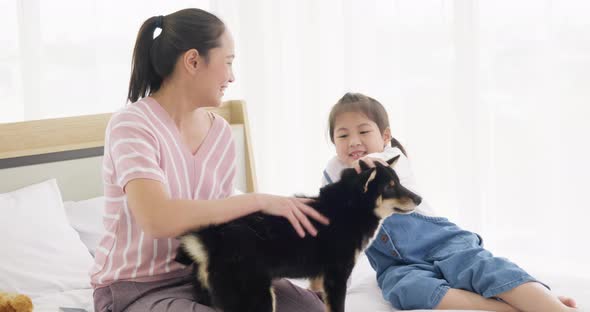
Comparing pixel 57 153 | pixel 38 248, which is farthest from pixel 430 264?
pixel 57 153

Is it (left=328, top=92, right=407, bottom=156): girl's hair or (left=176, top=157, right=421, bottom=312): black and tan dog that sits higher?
(left=328, top=92, right=407, bottom=156): girl's hair

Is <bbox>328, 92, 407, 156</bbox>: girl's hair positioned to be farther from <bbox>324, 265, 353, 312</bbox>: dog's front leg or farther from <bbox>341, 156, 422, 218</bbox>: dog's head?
<bbox>324, 265, 353, 312</bbox>: dog's front leg

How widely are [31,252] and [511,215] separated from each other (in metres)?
2.07

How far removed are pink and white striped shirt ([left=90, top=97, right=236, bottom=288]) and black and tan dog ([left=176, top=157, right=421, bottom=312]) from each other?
0.34ft

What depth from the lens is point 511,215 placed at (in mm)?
3391

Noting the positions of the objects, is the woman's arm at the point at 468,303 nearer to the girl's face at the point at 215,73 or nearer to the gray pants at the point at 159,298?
the gray pants at the point at 159,298

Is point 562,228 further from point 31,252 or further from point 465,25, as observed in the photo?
point 31,252

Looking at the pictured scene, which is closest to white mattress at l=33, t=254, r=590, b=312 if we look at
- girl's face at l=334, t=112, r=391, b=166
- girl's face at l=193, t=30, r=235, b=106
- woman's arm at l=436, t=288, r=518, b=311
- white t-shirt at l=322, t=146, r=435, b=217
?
woman's arm at l=436, t=288, r=518, b=311

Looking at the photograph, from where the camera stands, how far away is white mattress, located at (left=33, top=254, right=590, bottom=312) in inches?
87.0

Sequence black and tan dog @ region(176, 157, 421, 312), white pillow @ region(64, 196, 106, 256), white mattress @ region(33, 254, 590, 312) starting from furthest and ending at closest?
1. white pillow @ region(64, 196, 106, 256)
2. white mattress @ region(33, 254, 590, 312)
3. black and tan dog @ region(176, 157, 421, 312)

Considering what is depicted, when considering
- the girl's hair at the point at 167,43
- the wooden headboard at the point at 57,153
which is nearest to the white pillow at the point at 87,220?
the wooden headboard at the point at 57,153

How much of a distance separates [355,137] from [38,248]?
116cm

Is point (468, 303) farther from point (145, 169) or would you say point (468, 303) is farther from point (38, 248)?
point (38, 248)

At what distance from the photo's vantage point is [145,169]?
170 cm
